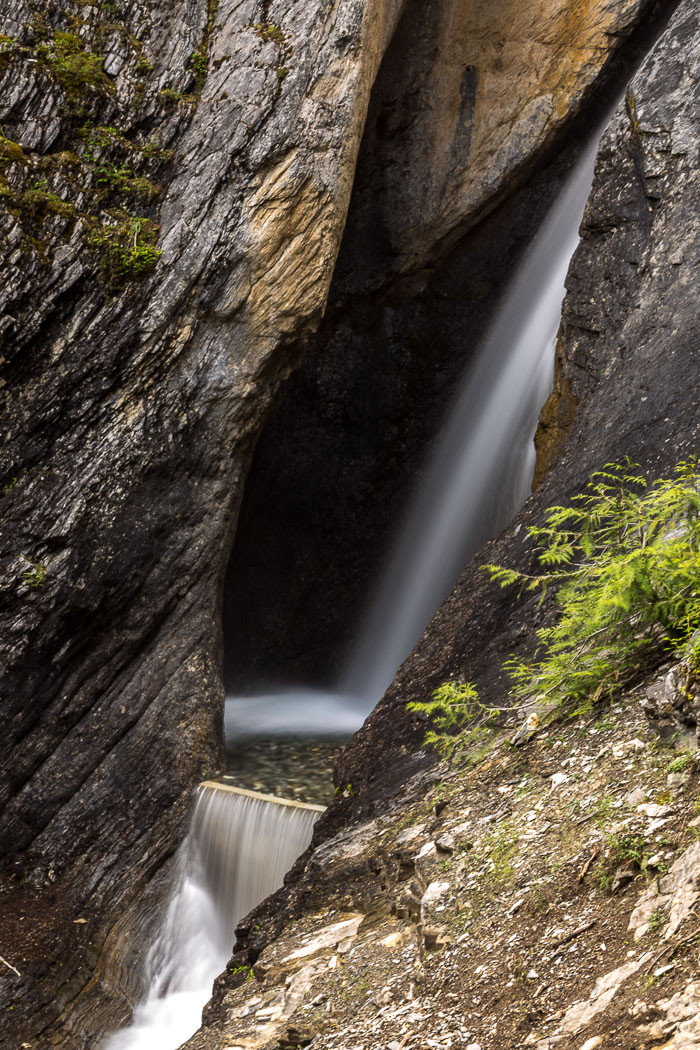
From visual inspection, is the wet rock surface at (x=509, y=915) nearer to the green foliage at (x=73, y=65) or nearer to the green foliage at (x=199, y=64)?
the green foliage at (x=73, y=65)

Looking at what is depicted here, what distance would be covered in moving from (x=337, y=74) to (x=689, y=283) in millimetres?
4263

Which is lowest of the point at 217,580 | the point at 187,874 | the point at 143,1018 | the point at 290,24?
the point at 143,1018

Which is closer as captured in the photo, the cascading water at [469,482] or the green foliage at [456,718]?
the green foliage at [456,718]

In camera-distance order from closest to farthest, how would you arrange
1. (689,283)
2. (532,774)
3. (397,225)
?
(532,774) → (689,283) → (397,225)

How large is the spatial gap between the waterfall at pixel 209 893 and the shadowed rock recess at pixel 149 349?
24cm

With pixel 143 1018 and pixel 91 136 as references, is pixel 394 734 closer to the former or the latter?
pixel 143 1018

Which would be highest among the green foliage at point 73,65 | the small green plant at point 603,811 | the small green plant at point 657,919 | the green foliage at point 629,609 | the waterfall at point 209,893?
the green foliage at point 73,65

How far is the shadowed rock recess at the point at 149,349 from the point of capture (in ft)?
23.5

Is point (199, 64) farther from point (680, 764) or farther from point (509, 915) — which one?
point (509, 915)

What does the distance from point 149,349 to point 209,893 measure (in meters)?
4.78

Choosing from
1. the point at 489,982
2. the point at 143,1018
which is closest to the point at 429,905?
the point at 489,982

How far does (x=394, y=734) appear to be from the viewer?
581cm

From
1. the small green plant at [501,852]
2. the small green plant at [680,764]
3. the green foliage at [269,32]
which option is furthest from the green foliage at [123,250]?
the small green plant at [680,764]

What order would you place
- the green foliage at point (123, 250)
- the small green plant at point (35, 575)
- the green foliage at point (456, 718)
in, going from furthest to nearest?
the green foliage at point (123, 250) → the small green plant at point (35, 575) → the green foliage at point (456, 718)
